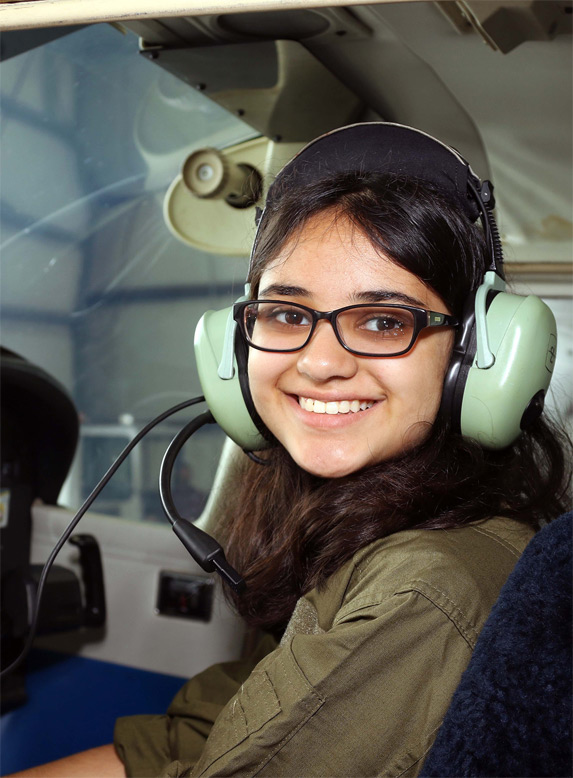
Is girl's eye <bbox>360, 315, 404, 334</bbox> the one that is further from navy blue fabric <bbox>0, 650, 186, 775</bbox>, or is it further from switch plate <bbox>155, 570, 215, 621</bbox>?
navy blue fabric <bbox>0, 650, 186, 775</bbox>

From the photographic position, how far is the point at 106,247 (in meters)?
2.18

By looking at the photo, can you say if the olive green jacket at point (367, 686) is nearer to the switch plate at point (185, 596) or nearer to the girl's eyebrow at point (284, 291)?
the girl's eyebrow at point (284, 291)

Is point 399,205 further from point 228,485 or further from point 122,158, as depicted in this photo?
point 122,158

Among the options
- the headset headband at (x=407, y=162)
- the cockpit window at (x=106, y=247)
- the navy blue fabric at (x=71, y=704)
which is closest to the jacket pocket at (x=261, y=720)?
the headset headband at (x=407, y=162)

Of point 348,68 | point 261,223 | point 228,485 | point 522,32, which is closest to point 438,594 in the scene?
point 261,223

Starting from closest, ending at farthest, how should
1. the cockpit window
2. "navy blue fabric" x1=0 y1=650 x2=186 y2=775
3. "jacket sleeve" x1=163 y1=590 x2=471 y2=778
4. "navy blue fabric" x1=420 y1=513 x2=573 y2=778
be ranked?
"navy blue fabric" x1=420 y1=513 x2=573 y2=778 < "jacket sleeve" x1=163 y1=590 x2=471 y2=778 < "navy blue fabric" x1=0 y1=650 x2=186 y2=775 < the cockpit window

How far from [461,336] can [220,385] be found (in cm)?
35

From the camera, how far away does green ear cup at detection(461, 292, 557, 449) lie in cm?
91

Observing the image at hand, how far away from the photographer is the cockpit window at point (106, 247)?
1.77 meters

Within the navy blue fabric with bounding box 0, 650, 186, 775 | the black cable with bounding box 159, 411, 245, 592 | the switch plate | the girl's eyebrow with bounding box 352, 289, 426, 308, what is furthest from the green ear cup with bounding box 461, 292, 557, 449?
the navy blue fabric with bounding box 0, 650, 186, 775

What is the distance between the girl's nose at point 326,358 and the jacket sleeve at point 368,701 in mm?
304

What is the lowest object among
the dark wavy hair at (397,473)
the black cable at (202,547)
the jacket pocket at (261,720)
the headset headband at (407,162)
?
the jacket pocket at (261,720)

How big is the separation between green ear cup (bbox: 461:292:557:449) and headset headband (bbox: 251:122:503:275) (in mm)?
109

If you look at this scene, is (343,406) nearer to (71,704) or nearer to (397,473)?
(397,473)
